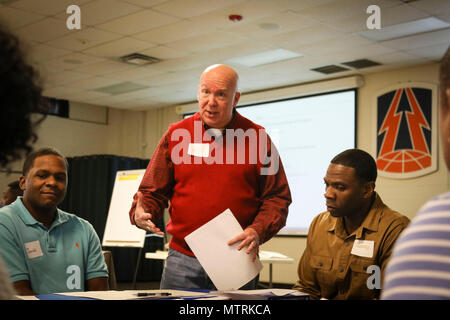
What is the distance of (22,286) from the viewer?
199cm

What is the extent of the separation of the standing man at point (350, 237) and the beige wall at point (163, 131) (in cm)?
472

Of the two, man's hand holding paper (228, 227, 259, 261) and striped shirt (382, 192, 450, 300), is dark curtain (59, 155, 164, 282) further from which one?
striped shirt (382, 192, 450, 300)

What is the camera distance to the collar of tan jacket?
209 cm

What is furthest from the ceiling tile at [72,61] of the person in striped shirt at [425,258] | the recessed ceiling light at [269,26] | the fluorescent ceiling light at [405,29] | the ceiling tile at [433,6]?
the person in striped shirt at [425,258]

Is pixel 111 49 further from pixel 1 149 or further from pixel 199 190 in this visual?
pixel 1 149

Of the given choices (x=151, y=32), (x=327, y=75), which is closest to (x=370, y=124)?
(x=327, y=75)

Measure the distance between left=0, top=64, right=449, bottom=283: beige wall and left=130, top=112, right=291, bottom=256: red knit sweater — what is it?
4878 millimetres

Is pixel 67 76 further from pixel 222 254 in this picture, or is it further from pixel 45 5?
pixel 222 254

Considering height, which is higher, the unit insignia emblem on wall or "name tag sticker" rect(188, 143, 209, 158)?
the unit insignia emblem on wall

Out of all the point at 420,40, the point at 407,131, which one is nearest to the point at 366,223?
the point at 420,40

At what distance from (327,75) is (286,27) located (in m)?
1.99

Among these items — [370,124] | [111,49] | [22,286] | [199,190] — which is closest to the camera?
[22,286]

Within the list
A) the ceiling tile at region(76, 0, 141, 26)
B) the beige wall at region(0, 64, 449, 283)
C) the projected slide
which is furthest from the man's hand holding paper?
the projected slide

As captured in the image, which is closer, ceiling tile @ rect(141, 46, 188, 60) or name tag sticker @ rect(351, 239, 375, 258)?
name tag sticker @ rect(351, 239, 375, 258)
